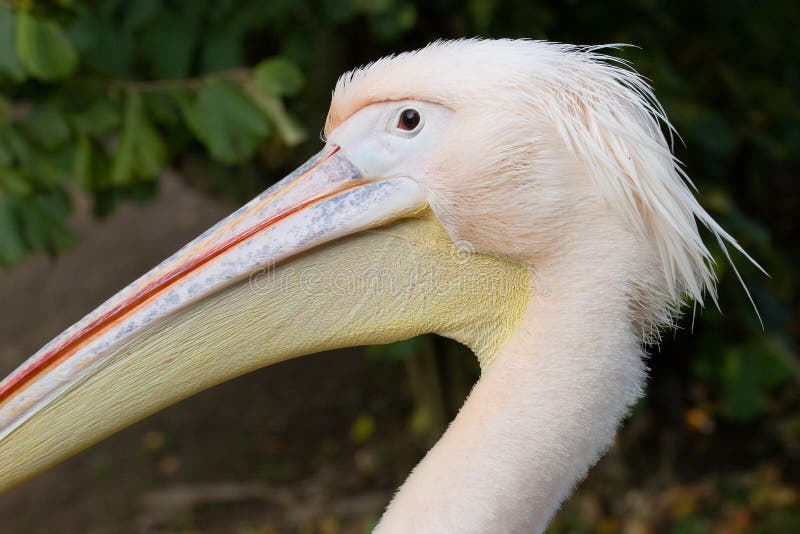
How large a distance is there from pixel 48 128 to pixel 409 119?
136 cm

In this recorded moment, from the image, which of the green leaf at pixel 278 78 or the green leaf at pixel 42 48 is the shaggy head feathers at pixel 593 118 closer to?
the green leaf at pixel 278 78

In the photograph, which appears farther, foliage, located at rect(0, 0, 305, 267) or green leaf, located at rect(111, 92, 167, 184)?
green leaf, located at rect(111, 92, 167, 184)

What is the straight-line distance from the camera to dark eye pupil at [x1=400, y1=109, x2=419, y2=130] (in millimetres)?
1314

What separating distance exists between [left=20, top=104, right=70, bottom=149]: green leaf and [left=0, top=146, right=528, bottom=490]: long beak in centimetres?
111

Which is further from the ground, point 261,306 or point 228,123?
point 228,123

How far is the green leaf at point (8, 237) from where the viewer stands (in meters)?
2.15

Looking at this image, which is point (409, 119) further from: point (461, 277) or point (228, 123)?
Result: point (228, 123)

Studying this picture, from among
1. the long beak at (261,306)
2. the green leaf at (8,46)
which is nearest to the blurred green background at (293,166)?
the green leaf at (8,46)

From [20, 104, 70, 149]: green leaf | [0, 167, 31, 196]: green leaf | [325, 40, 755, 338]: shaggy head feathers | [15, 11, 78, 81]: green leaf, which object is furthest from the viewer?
[20, 104, 70, 149]: green leaf

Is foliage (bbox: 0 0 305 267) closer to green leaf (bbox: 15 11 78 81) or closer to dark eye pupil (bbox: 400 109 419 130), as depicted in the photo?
green leaf (bbox: 15 11 78 81)

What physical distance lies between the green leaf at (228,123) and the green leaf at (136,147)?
0.14m

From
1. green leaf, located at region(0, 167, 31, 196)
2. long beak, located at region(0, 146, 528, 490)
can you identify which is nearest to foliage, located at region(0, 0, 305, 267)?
green leaf, located at region(0, 167, 31, 196)

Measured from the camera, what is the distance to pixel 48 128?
2.26 meters

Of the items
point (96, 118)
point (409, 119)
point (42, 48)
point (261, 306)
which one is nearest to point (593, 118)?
point (409, 119)
